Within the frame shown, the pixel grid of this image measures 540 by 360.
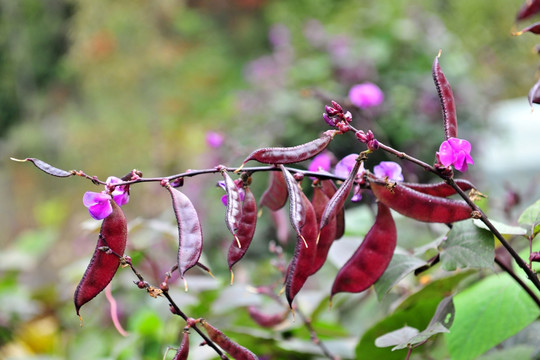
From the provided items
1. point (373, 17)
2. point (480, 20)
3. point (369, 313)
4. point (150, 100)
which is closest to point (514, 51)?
point (480, 20)

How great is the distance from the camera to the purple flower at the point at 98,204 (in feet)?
1.81

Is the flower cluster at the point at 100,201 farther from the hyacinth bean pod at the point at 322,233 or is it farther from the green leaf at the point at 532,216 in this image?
the green leaf at the point at 532,216

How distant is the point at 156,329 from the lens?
113cm

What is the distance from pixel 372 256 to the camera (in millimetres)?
636

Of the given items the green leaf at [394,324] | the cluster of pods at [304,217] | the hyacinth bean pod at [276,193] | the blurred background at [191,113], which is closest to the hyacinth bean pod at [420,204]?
the cluster of pods at [304,217]

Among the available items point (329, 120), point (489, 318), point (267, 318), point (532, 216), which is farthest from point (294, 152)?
point (267, 318)

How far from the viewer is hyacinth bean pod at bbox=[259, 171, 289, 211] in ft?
2.21

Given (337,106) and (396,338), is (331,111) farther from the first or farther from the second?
(396,338)

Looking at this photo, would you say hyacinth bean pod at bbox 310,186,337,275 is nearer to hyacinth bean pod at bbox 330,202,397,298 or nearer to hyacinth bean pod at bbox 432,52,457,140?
hyacinth bean pod at bbox 330,202,397,298

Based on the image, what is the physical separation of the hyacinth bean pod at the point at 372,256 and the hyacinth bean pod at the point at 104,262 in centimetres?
23

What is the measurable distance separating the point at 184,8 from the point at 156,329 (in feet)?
25.0

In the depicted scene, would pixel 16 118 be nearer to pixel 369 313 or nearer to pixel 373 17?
pixel 373 17

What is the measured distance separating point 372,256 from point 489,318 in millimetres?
224

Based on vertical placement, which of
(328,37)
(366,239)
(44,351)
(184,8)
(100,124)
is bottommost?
(100,124)
